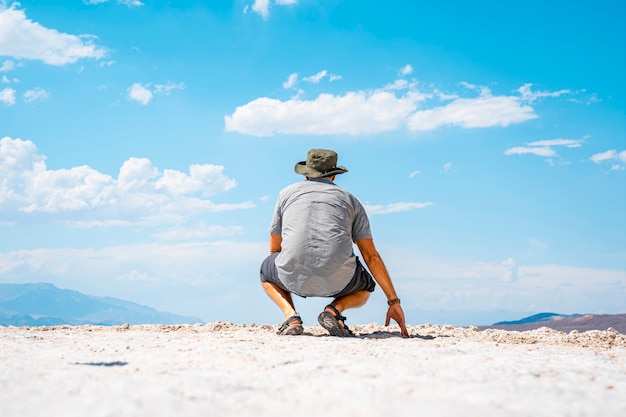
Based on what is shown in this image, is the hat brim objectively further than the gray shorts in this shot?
Yes

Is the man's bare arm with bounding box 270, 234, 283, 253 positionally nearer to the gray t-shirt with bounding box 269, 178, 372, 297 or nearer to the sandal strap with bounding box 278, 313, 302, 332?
the gray t-shirt with bounding box 269, 178, 372, 297

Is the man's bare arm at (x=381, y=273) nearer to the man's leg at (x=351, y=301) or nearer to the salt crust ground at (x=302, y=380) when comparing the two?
the man's leg at (x=351, y=301)

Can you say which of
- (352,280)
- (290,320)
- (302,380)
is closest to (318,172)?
(352,280)

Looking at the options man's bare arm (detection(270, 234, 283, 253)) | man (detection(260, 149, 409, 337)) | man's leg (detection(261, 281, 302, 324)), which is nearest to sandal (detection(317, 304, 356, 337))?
man (detection(260, 149, 409, 337))

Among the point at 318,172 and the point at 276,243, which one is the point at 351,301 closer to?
the point at 276,243

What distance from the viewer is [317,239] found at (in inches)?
206

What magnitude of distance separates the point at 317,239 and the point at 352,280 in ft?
1.72

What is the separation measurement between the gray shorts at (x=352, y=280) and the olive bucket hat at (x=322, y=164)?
828 millimetres

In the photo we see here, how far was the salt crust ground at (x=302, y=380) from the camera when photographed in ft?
8.53

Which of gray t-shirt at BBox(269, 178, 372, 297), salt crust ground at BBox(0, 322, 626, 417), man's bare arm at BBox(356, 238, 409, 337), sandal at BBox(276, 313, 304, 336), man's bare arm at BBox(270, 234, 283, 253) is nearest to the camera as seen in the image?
salt crust ground at BBox(0, 322, 626, 417)

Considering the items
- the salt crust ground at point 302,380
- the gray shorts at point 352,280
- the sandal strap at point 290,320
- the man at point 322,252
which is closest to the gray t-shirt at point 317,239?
the man at point 322,252

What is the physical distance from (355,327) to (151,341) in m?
2.65

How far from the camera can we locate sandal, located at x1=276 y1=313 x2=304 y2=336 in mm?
5375

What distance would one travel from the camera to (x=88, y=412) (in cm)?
252
